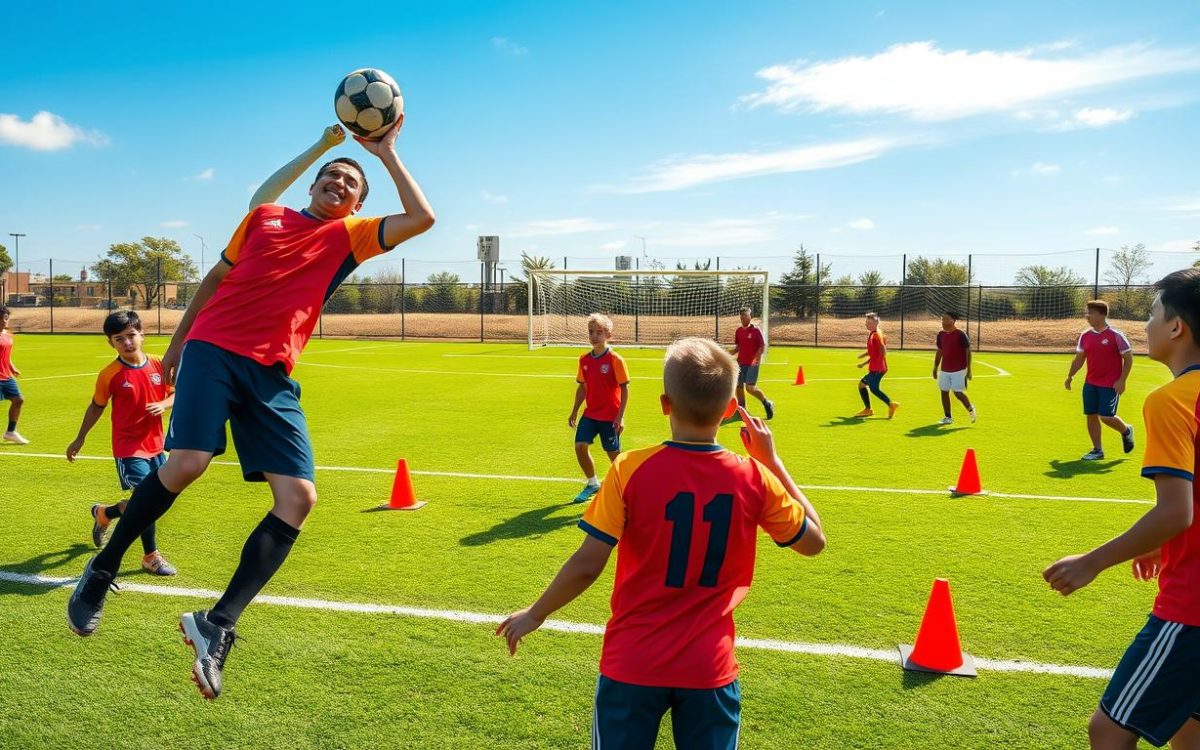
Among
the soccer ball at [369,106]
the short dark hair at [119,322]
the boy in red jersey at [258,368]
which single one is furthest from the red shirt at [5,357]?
the soccer ball at [369,106]

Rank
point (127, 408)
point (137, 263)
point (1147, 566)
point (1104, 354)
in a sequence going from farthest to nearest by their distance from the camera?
point (137, 263), point (1104, 354), point (127, 408), point (1147, 566)

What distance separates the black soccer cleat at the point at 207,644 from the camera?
10.9ft

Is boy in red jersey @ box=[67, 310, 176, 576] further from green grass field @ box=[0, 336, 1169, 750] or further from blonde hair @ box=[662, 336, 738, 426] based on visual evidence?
blonde hair @ box=[662, 336, 738, 426]

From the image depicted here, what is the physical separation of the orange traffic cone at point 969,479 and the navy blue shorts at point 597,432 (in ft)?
11.9

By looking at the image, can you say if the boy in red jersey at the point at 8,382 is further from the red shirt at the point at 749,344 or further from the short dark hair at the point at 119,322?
the red shirt at the point at 749,344

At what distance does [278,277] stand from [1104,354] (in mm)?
11207

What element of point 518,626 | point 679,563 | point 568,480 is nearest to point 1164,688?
point 679,563

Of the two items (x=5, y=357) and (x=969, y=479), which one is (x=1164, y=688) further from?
(x=5, y=357)

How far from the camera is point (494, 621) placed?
16.9 ft

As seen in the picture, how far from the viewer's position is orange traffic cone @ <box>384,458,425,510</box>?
8.16m

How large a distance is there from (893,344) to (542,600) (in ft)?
139

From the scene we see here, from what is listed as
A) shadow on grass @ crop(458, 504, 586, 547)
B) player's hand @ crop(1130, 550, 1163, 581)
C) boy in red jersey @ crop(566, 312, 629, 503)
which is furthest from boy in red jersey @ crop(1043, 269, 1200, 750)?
boy in red jersey @ crop(566, 312, 629, 503)

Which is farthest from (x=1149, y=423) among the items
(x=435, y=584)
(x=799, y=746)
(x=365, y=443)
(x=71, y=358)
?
(x=71, y=358)

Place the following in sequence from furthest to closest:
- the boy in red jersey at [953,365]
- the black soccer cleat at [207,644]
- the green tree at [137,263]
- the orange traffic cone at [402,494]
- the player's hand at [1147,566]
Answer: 1. the green tree at [137,263]
2. the boy in red jersey at [953,365]
3. the orange traffic cone at [402,494]
4. the black soccer cleat at [207,644]
5. the player's hand at [1147,566]
